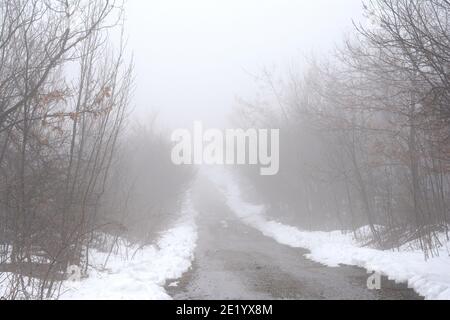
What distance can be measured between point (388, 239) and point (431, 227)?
90.2 inches

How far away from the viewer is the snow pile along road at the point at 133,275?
845 cm

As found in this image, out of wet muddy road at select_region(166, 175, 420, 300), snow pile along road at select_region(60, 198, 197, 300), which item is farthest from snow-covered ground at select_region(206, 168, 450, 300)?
snow pile along road at select_region(60, 198, 197, 300)

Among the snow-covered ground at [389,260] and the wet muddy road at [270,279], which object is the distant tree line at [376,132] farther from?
the wet muddy road at [270,279]

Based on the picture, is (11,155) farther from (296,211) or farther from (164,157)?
(164,157)

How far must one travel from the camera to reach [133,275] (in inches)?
429

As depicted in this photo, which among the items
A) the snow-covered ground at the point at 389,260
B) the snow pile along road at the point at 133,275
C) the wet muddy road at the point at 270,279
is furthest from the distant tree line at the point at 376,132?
the snow pile along road at the point at 133,275

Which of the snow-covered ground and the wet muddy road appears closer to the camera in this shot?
the snow-covered ground

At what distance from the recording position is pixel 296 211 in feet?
110

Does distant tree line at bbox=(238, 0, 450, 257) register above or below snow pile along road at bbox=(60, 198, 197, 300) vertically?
above

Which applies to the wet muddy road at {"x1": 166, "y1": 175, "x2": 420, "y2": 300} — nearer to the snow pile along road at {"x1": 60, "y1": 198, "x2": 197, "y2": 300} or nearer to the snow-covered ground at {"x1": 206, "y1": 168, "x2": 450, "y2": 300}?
the snow-covered ground at {"x1": 206, "y1": 168, "x2": 450, "y2": 300}

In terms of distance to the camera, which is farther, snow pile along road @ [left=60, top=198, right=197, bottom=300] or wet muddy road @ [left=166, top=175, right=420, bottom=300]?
wet muddy road @ [left=166, top=175, right=420, bottom=300]

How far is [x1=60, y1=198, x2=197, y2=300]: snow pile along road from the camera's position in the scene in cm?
845

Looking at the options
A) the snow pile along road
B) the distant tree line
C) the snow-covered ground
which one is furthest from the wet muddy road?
the distant tree line

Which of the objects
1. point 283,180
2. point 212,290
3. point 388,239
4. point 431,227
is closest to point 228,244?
point 388,239
